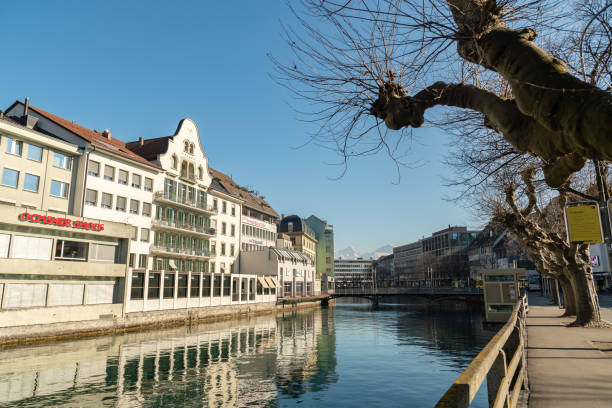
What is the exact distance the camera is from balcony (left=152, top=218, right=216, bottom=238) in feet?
135

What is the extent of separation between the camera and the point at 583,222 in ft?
27.2

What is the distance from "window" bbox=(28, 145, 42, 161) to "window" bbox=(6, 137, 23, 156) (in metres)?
0.68

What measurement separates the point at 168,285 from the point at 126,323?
6918 mm

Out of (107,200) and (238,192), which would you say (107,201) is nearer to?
(107,200)

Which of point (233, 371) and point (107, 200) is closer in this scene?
point (233, 371)

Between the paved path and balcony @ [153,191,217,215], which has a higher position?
balcony @ [153,191,217,215]

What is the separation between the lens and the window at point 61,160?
107 ft

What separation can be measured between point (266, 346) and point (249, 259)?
33.8m

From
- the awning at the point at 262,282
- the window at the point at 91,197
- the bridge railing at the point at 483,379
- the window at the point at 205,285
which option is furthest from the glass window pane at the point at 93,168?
the bridge railing at the point at 483,379

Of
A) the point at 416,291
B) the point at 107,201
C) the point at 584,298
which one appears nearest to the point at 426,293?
the point at 416,291

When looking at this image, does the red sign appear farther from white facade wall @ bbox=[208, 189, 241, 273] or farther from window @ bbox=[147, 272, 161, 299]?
white facade wall @ bbox=[208, 189, 241, 273]

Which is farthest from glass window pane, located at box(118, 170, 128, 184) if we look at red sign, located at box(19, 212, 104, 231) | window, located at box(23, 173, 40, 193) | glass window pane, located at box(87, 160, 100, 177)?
red sign, located at box(19, 212, 104, 231)

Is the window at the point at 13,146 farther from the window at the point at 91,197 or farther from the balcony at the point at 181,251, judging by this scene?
the balcony at the point at 181,251

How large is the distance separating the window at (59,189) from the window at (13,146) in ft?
11.1
